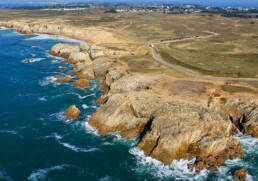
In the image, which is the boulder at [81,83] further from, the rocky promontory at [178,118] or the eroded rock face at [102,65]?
the rocky promontory at [178,118]

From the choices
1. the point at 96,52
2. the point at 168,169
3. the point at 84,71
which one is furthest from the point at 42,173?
the point at 96,52

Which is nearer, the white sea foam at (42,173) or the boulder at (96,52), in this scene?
the white sea foam at (42,173)

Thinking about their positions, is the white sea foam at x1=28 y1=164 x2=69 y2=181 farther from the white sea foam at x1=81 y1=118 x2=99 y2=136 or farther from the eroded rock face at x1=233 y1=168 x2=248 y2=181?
the eroded rock face at x1=233 y1=168 x2=248 y2=181

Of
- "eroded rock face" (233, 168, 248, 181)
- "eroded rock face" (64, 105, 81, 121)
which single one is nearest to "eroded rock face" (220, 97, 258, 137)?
"eroded rock face" (233, 168, 248, 181)

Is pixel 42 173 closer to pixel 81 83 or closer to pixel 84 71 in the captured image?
pixel 81 83

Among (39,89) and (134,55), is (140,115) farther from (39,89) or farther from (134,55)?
(134,55)

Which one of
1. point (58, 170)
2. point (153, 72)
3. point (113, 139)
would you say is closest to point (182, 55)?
point (153, 72)

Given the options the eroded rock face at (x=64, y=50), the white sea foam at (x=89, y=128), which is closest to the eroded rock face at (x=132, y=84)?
the white sea foam at (x=89, y=128)
